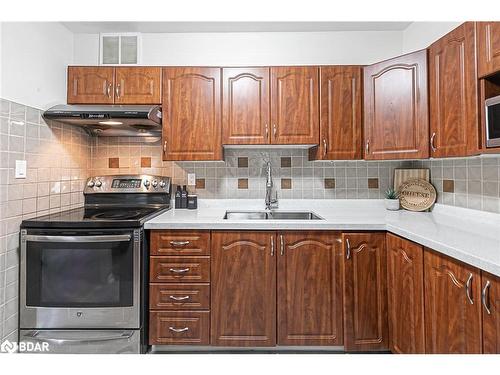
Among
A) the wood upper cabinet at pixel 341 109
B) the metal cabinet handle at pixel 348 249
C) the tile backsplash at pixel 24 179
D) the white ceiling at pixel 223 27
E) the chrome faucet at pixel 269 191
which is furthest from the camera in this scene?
the chrome faucet at pixel 269 191

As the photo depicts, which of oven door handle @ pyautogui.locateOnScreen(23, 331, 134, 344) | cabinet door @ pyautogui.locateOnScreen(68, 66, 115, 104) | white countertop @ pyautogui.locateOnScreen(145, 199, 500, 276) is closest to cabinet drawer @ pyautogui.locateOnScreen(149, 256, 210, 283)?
white countertop @ pyautogui.locateOnScreen(145, 199, 500, 276)

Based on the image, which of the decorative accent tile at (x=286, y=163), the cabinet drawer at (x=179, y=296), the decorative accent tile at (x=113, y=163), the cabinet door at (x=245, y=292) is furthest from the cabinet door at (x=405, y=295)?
the decorative accent tile at (x=113, y=163)

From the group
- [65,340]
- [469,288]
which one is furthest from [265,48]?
[65,340]

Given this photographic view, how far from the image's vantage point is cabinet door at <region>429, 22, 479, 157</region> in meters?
1.42

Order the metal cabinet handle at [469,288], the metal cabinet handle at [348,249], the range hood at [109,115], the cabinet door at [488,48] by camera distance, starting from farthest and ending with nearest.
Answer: the range hood at [109,115] → the metal cabinet handle at [348,249] → the cabinet door at [488,48] → the metal cabinet handle at [469,288]

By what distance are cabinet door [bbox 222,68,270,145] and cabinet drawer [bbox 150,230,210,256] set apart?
733 mm

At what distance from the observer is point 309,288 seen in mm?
1768

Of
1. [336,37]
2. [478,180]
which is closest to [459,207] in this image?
[478,180]

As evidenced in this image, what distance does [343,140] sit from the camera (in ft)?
6.86

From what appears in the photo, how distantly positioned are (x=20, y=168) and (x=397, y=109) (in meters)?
2.36

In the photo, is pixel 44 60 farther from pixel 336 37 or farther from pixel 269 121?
pixel 336 37

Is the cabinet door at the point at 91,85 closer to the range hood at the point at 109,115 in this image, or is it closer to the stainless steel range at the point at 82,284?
the range hood at the point at 109,115

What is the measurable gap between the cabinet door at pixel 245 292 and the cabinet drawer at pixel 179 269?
62 millimetres

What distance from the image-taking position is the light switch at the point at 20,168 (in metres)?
1.67
